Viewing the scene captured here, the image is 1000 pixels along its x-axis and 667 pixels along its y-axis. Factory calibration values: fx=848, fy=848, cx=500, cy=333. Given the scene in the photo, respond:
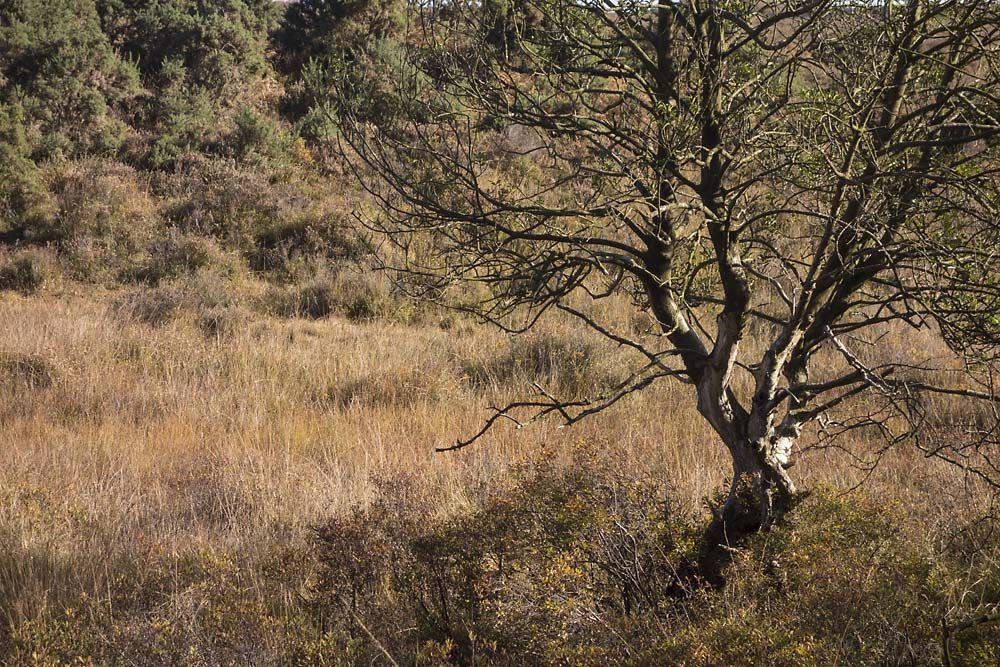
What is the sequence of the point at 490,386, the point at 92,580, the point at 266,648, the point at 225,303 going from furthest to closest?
the point at 225,303 < the point at 490,386 < the point at 92,580 < the point at 266,648

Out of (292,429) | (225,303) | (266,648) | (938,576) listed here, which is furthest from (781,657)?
(225,303)

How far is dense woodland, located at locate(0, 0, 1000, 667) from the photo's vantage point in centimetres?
308

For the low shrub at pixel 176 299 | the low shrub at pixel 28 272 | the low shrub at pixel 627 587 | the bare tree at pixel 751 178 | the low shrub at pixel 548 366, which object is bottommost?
the low shrub at pixel 28 272

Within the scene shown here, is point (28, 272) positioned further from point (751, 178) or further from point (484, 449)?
point (751, 178)

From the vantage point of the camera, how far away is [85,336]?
8977mm

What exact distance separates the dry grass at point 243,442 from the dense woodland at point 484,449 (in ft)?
0.10

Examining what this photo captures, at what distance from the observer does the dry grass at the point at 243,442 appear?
4312 mm

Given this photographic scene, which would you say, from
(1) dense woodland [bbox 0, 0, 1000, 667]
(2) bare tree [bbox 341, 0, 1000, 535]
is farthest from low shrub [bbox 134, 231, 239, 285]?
(2) bare tree [bbox 341, 0, 1000, 535]

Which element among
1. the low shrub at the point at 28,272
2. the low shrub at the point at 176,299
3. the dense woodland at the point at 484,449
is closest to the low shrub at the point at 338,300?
the dense woodland at the point at 484,449

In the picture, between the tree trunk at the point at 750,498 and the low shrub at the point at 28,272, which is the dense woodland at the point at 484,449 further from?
the low shrub at the point at 28,272

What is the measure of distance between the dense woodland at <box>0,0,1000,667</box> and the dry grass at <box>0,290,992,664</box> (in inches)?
1.3

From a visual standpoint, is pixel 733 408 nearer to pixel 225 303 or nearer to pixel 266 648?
pixel 266 648

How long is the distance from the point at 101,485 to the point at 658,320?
3.73 m

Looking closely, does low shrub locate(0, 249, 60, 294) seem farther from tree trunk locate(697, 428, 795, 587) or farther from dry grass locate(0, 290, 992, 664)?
tree trunk locate(697, 428, 795, 587)
